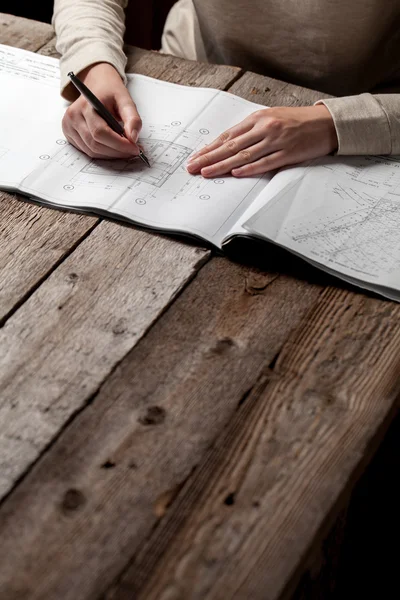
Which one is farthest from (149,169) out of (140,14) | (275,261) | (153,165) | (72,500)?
(140,14)

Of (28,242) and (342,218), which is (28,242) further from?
(342,218)

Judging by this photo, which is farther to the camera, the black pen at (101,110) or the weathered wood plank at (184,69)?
the weathered wood plank at (184,69)

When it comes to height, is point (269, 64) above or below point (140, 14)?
above

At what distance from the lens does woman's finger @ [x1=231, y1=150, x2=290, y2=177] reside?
1022 millimetres

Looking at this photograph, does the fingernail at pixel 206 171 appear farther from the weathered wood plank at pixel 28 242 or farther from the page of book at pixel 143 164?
the weathered wood plank at pixel 28 242

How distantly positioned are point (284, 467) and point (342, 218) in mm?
371

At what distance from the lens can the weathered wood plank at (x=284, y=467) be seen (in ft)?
2.04

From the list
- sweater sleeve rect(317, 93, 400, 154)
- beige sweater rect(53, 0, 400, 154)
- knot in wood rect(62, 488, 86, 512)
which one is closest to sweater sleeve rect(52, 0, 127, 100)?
beige sweater rect(53, 0, 400, 154)

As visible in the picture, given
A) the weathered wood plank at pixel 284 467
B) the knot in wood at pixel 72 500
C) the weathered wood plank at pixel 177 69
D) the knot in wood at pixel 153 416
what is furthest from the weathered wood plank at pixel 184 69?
the knot in wood at pixel 72 500

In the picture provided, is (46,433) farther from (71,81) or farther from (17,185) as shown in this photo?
(71,81)

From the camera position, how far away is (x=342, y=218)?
95 cm

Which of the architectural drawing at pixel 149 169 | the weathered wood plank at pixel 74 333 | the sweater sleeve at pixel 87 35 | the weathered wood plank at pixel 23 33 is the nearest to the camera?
the weathered wood plank at pixel 74 333

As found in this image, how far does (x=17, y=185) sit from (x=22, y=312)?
0.76ft

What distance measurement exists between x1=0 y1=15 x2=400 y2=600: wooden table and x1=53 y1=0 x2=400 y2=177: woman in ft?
0.55
